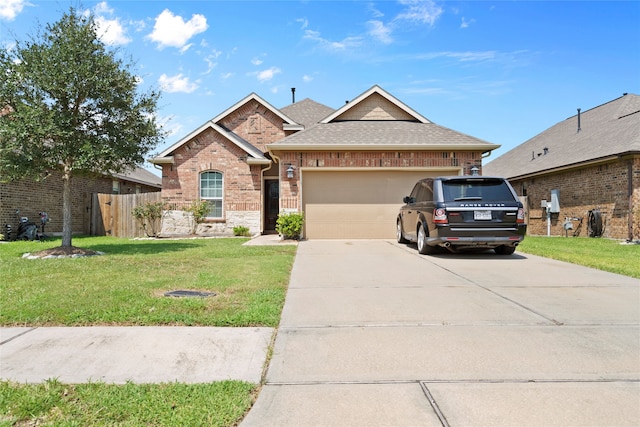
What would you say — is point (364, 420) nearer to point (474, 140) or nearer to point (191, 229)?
point (474, 140)

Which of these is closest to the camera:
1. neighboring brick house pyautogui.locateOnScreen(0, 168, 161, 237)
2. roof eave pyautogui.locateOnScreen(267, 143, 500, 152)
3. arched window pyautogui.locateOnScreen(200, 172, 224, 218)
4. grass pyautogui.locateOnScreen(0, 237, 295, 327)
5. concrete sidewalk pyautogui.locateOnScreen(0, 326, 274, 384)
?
concrete sidewalk pyautogui.locateOnScreen(0, 326, 274, 384)

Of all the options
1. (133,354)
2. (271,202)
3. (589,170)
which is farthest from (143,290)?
(589,170)

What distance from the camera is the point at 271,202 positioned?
16953 mm

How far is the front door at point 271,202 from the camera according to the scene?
55.4ft

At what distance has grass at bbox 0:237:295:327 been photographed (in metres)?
4.11

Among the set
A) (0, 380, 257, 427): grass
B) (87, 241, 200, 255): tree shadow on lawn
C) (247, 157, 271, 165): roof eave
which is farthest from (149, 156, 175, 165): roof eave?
(0, 380, 257, 427): grass

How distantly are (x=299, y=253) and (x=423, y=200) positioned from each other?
3254mm

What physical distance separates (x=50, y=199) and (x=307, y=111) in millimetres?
12841

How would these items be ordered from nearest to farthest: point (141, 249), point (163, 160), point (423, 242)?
1. point (423, 242)
2. point (141, 249)
3. point (163, 160)

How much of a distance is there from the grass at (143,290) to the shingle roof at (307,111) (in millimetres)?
13292

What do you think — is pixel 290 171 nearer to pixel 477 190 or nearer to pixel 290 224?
pixel 290 224

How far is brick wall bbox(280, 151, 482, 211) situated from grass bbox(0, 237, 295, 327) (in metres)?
5.06

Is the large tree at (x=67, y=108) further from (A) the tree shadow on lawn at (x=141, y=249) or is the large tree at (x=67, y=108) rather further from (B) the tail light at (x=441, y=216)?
(B) the tail light at (x=441, y=216)

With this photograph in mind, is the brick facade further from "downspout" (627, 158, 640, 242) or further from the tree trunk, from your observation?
"downspout" (627, 158, 640, 242)
